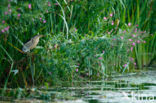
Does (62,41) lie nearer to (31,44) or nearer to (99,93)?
(31,44)

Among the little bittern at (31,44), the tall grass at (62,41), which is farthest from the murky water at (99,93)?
the little bittern at (31,44)

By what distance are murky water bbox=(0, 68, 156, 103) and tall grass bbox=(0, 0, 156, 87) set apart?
35 centimetres

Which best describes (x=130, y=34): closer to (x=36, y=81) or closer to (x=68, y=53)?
(x=68, y=53)

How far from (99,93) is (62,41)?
1.23 m

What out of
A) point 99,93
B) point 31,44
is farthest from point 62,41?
point 99,93

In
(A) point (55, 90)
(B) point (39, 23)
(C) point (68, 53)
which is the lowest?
(A) point (55, 90)

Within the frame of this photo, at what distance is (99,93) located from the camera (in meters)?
5.51

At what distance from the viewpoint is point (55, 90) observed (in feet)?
18.4

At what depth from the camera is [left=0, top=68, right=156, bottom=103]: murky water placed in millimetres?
5004

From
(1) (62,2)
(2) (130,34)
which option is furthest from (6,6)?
(2) (130,34)

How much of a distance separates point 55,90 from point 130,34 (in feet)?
6.56

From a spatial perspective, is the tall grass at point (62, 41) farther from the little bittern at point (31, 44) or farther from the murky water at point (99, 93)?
the murky water at point (99, 93)

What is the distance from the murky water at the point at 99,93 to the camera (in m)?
5.00

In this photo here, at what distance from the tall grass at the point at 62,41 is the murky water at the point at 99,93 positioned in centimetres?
35
